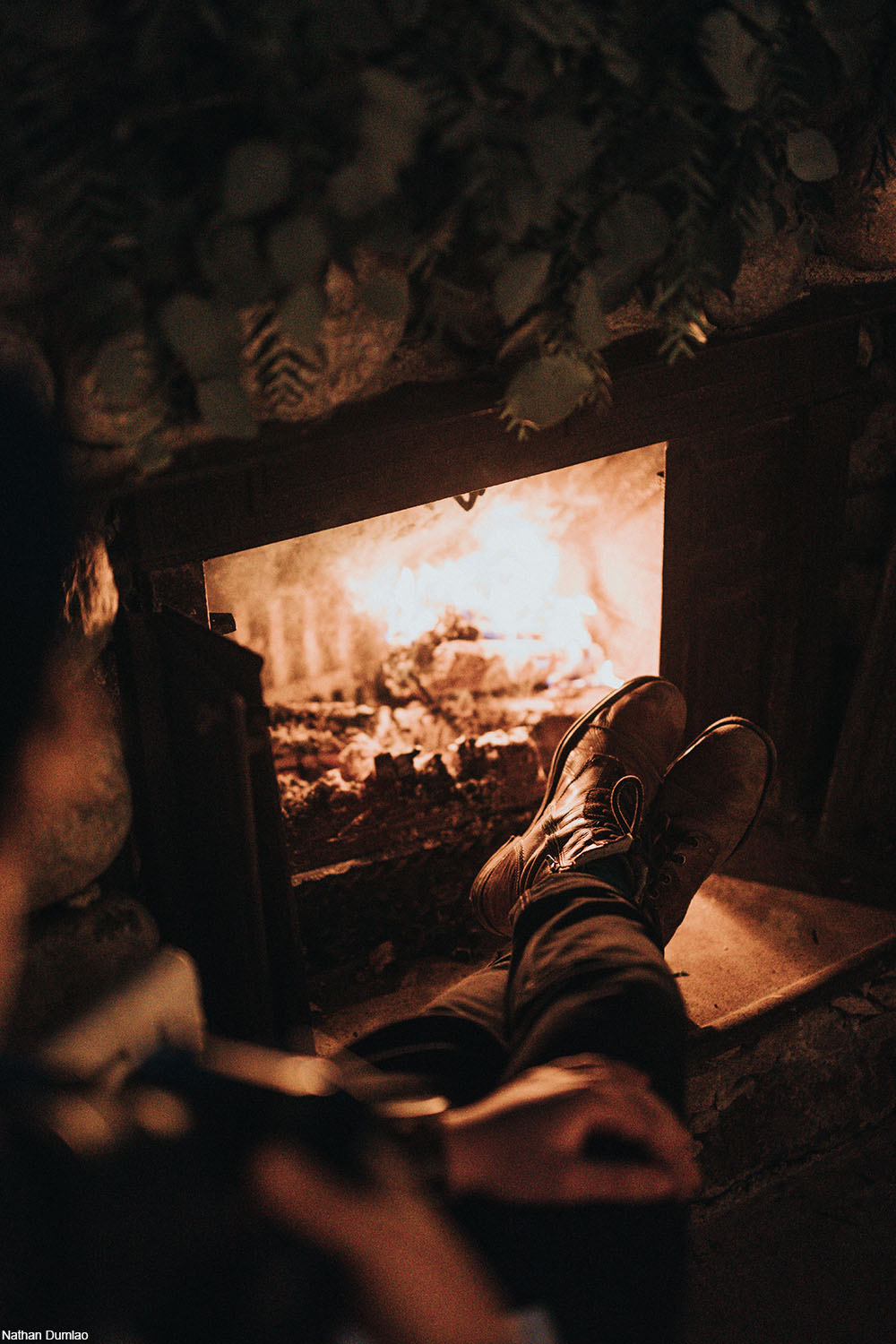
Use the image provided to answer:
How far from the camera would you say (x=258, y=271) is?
138cm

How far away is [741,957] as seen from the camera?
2.73 m

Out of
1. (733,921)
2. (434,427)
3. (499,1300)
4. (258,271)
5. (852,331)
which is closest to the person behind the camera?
(499,1300)

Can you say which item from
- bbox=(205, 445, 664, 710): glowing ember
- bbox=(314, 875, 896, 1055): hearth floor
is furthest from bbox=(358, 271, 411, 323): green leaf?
bbox=(314, 875, 896, 1055): hearth floor

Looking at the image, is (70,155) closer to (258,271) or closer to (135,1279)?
(258,271)

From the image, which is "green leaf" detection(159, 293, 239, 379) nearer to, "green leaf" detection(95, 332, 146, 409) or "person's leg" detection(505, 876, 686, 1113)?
"green leaf" detection(95, 332, 146, 409)

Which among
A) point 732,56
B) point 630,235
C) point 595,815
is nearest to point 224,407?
point 630,235

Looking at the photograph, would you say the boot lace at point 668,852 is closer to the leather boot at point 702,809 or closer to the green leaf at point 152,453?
the leather boot at point 702,809

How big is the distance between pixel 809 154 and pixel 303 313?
920 millimetres

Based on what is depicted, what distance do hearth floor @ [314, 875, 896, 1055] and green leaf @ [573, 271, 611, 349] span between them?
1566 millimetres

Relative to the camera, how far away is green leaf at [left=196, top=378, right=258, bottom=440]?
1.46 metres

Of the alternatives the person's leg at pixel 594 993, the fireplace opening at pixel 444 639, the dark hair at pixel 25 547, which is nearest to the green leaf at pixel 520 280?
the dark hair at pixel 25 547

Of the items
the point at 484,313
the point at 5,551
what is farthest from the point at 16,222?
the point at 484,313

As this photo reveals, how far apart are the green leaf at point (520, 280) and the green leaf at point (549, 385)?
0.49ft

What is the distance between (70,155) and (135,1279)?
1.28 metres
